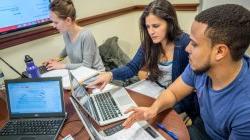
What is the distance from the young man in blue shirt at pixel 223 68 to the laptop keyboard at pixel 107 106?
0.11 m

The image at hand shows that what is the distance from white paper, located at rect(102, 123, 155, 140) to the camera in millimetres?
1071

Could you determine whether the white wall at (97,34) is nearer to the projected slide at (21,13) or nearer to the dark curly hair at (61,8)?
the projected slide at (21,13)

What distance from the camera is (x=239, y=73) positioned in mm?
1056

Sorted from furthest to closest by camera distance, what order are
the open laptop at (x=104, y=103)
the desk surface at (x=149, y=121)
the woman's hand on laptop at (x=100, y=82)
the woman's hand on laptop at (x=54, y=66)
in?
the woman's hand on laptop at (x=54, y=66)
the woman's hand on laptop at (x=100, y=82)
the open laptop at (x=104, y=103)
the desk surface at (x=149, y=121)

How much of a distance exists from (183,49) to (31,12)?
1.23 m

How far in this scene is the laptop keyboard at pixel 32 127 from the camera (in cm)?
117

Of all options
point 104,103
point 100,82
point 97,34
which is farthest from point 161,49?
point 97,34

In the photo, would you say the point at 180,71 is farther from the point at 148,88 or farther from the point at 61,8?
the point at 61,8

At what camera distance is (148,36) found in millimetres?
1825

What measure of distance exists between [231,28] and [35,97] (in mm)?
915

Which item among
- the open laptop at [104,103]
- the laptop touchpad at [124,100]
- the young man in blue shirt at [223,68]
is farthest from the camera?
the laptop touchpad at [124,100]

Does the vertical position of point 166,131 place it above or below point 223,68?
below

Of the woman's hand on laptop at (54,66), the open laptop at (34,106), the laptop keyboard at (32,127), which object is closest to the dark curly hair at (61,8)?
the woman's hand on laptop at (54,66)

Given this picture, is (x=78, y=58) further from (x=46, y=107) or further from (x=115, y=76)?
(x=46, y=107)
